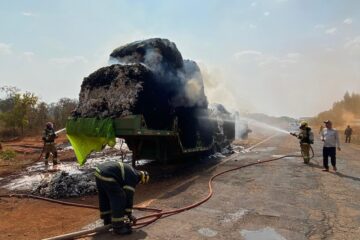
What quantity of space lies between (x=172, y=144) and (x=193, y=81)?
2.24 meters

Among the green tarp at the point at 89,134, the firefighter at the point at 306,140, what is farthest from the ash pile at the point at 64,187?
the firefighter at the point at 306,140

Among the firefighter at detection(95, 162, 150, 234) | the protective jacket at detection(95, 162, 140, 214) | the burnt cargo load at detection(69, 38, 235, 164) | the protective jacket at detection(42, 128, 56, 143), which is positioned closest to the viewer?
the firefighter at detection(95, 162, 150, 234)

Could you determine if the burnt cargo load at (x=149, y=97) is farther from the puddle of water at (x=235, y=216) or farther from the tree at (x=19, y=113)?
the tree at (x=19, y=113)

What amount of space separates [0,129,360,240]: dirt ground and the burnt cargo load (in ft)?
4.32

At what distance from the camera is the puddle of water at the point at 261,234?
18.5 feet

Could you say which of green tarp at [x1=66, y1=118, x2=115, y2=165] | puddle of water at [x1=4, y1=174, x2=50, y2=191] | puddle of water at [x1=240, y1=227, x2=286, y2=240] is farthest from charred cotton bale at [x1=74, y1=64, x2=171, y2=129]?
puddle of water at [x1=240, y1=227, x2=286, y2=240]

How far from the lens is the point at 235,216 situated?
6703 mm

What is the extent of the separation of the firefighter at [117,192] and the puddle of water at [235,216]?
1589 millimetres

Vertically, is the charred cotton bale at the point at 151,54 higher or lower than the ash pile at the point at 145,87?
higher

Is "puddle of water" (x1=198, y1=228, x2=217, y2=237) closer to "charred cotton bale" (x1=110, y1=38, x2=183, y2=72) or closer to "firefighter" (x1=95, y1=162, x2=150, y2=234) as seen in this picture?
"firefighter" (x1=95, y1=162, x2=150, y2=234)

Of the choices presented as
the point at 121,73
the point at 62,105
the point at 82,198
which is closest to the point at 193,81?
the point at 121,73

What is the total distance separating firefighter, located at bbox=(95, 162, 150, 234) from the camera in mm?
5617

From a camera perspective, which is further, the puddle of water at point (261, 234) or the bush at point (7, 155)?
the bush at point (7, 155)

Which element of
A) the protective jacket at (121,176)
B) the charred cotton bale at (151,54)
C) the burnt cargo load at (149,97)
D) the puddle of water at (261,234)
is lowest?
the puddle of water at (261,234)
